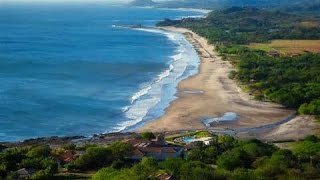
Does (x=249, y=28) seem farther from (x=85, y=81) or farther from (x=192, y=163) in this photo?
(x=192, y=163)

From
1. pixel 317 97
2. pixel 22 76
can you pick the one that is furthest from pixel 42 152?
pixel 22 76

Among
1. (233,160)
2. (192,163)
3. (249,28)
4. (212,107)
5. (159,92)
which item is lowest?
(212,107)

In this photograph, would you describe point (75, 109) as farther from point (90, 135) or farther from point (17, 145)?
point (17, 145)

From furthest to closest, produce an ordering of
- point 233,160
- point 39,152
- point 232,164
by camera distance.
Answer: point 39,152
point 233,160
point 232,164

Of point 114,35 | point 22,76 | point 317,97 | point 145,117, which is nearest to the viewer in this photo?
point 145,117

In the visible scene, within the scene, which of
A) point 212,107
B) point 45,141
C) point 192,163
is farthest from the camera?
point 212,107

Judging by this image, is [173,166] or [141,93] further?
[141,93]

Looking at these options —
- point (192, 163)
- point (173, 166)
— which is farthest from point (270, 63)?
point (173, 166)
